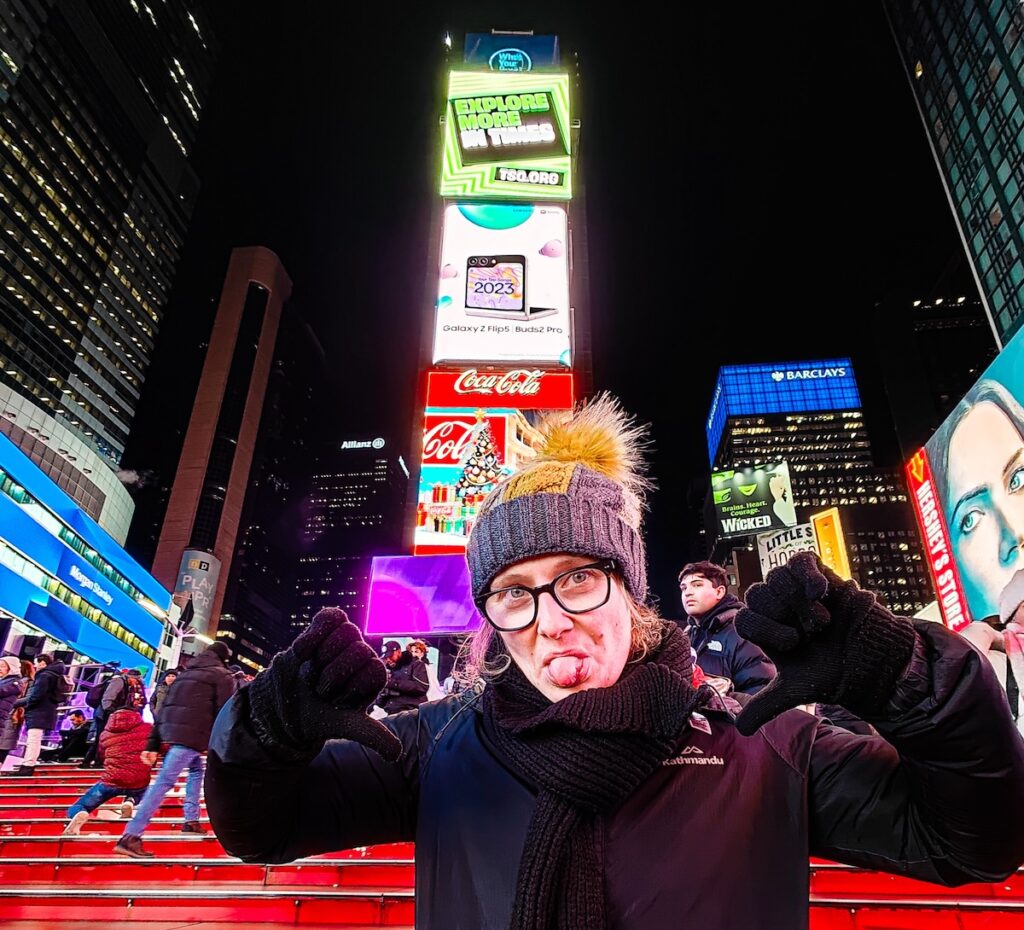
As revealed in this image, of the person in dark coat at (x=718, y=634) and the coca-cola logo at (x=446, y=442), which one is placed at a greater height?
the coca-cola logo at (x=446, y=442)

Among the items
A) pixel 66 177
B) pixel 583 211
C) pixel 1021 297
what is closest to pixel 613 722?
pixel 583 211

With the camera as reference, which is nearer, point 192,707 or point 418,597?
point 192,707

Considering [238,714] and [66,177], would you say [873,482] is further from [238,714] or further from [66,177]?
[66,177]

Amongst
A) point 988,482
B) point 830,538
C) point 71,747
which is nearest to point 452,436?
point 71,747

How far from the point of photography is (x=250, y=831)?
124 cm

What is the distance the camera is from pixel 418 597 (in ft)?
43.0

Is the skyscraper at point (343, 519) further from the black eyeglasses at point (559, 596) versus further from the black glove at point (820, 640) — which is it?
the black glove at point (820, 640)

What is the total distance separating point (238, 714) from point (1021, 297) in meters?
51.1

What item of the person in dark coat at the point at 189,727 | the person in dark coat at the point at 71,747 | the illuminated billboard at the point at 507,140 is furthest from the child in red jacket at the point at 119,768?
the illuminated billboard at the point at 507,140

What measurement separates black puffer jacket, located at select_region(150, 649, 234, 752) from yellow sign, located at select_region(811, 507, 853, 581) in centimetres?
3666

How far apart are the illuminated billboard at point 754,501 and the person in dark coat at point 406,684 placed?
34.9 meters

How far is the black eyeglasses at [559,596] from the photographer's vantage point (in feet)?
4.79

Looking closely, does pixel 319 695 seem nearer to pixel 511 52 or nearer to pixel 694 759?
pixel 694 759

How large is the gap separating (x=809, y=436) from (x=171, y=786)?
100176 millimetres
